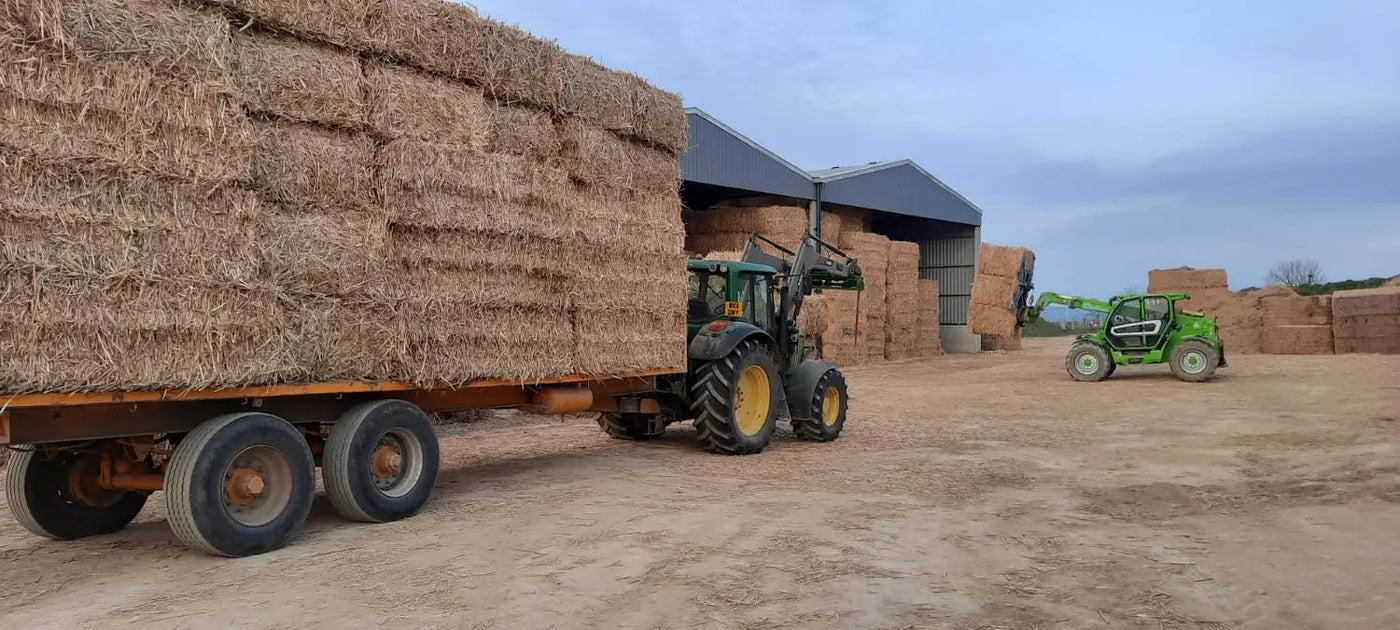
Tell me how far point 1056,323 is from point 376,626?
71352 mm

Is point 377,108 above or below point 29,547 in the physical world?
above

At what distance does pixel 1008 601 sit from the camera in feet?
14.8

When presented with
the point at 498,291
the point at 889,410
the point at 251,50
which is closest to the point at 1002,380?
the point at 889,410

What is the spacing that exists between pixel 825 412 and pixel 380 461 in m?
6.11

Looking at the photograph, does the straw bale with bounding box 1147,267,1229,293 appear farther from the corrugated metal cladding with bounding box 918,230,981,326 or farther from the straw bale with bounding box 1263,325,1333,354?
the corrugated metal cladding with bounding box 918,230,981,326

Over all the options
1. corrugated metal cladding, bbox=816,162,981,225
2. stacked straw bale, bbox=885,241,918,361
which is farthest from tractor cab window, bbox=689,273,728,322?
stacked straw bale, bbox=885,241,918,361

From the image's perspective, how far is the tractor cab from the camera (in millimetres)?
10414

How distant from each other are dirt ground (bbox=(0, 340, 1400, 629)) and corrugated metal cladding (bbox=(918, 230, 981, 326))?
22.2 m

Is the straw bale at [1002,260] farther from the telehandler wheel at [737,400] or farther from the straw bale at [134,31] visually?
the straw bale at [134,31]

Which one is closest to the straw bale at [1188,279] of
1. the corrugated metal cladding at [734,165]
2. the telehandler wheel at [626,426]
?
the corrugated metal cladding at [734,165]

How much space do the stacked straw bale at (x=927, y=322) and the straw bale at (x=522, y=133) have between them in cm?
2204

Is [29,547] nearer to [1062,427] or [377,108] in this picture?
[377,108]

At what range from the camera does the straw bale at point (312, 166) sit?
231 inches

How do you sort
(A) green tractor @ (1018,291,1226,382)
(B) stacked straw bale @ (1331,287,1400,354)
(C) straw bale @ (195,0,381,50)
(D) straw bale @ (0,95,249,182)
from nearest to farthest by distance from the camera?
1. (D) straw bale @ (0,95,249,182)
2. (C) straw bale @ (195,0,381,50)
3. (A) green tractor @ (1018,291,1226,382)
4. (B) stacked straw bale @ (1331,287,1400,354)
